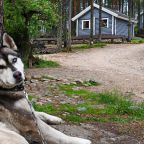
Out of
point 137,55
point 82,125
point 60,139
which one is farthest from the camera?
point 137,55

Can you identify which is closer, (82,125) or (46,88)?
(82,125)

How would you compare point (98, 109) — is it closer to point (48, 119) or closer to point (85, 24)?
point (48, 119)

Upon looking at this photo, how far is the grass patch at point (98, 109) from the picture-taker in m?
9.52

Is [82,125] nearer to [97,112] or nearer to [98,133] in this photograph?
[98,133]

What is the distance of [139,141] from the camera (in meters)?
7.88

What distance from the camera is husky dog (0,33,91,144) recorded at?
5.61 m

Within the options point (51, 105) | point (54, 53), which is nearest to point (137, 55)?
point (54, 53)

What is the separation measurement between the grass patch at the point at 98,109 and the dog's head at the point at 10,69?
363cm

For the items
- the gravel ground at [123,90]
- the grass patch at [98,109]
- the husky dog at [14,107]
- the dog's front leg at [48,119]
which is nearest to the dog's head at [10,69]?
the husky dog at [14,107]

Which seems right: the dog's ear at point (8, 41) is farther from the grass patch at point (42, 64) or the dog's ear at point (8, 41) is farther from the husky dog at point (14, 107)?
the grass patch at point (42, 64)

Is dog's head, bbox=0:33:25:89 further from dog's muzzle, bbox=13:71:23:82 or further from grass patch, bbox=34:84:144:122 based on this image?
grass patch, bbox=34:84:144:122

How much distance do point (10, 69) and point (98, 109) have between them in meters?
5.32

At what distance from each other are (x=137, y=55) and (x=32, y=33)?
45.2 feet

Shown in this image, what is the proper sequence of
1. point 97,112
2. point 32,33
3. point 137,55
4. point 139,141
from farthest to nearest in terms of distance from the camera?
1. point 137,55
2. point 32,33
3. point 97,112
4. point 139,141
